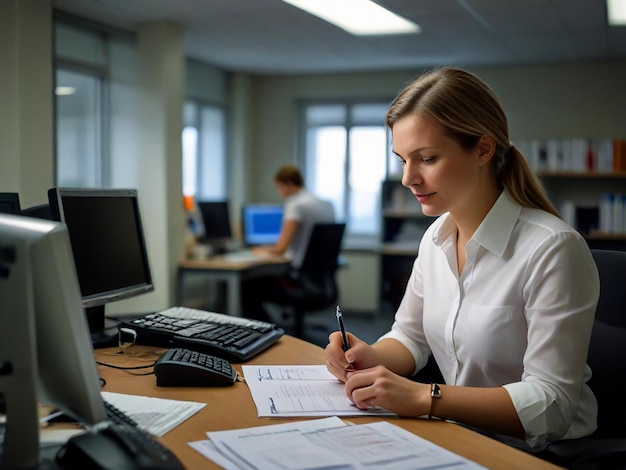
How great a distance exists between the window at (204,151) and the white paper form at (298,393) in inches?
197

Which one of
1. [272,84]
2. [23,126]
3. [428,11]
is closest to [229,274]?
[23,126]

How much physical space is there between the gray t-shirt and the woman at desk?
11.8 ft

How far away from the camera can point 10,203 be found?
1.64 m

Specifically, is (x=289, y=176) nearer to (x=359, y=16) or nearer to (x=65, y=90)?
(x=359, y=16)

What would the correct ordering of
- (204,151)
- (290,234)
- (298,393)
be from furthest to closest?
(204,151)
(290,234)
(298,393)

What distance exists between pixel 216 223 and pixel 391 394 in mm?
4479

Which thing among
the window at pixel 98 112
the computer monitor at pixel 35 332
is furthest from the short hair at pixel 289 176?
the computer monitor at pixel 35 332

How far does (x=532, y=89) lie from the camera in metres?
6.62

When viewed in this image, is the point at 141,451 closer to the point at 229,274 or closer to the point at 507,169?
the point at 507,169

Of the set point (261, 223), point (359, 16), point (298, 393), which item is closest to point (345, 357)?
point (298, 393)

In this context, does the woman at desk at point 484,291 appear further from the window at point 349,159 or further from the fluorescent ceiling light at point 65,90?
the window at point 349,159

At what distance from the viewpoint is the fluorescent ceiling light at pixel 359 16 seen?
4.49 metres

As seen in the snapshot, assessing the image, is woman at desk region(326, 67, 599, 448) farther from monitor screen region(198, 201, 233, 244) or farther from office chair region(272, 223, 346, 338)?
monitor screen region(198, 201, 233, 244)

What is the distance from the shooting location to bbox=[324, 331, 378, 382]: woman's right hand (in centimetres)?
155
